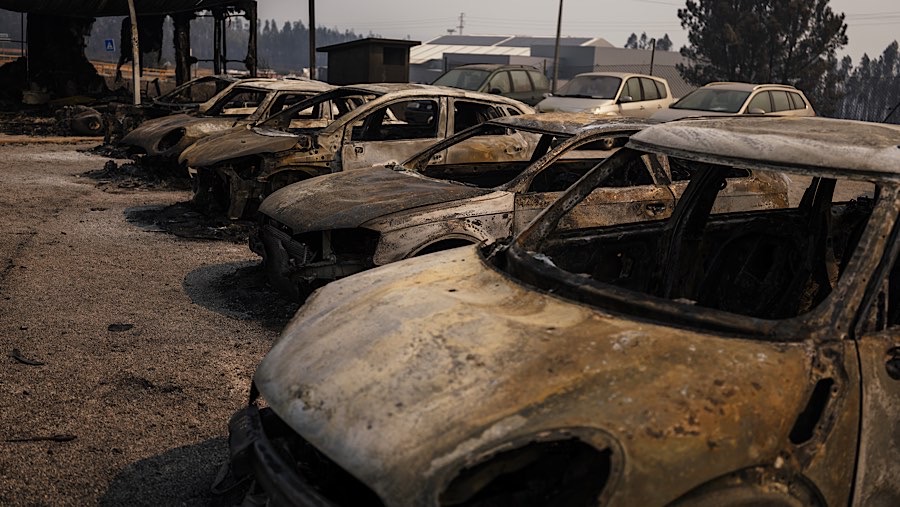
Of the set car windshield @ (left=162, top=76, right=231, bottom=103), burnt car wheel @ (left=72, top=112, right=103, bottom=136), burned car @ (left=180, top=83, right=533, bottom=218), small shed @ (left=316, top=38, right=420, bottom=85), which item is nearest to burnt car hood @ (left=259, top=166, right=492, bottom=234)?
burned car @ (left=180, top=83, right=533, bottom=218)

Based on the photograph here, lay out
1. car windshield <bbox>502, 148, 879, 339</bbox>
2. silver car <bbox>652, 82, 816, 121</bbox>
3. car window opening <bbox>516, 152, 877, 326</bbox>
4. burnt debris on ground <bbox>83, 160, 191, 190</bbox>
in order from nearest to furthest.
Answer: car windshield <bbox>502, 148, 879, 339</bbox>
car window opening <bbox>516, 152, 877, 326</bbox>
burnt debris on ground <bbox>83, 160, 191, 190</bbox>
silver car <bbox>652, 82, 816, 121</bbox>

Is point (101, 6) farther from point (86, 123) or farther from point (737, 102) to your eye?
point (737, 102)

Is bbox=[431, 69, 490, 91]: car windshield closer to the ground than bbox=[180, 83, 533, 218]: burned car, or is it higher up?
higher up

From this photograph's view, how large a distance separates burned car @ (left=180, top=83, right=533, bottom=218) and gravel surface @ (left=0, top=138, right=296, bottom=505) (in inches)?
31.1

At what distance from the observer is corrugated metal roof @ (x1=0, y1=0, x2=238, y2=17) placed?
21594 millimetres


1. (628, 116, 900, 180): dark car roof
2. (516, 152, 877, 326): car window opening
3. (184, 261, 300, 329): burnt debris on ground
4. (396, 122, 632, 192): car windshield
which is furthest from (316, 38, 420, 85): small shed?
(628, 116, 900, 180): dark car roof

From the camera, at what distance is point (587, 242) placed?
13.6 ft

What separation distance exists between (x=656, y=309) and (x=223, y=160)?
659cm

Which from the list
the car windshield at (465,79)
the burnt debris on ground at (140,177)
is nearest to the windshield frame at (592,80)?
the car windshield at (465,79)

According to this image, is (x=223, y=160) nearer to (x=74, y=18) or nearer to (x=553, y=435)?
(x=553, y=435)

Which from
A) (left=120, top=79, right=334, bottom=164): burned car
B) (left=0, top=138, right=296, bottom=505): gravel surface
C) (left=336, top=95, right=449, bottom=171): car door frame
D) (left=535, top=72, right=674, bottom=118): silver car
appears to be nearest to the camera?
(left=0, top=138, right=296, bottom=505): gravel surface

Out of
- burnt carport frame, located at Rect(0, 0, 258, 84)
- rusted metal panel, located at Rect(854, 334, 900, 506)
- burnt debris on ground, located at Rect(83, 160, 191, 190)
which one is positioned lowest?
burnt debris on ground, located at Rect(83, 160, 191, 190)

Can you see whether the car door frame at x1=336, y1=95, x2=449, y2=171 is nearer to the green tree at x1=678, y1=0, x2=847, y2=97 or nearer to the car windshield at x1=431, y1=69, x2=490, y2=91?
the car windshield at x1=431, y1=69, x2=490, y2=91

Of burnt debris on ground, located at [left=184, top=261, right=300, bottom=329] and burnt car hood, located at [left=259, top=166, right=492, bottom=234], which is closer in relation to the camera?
burnt car hood, located at [left=259, top=166, right=492, bottom=234]
